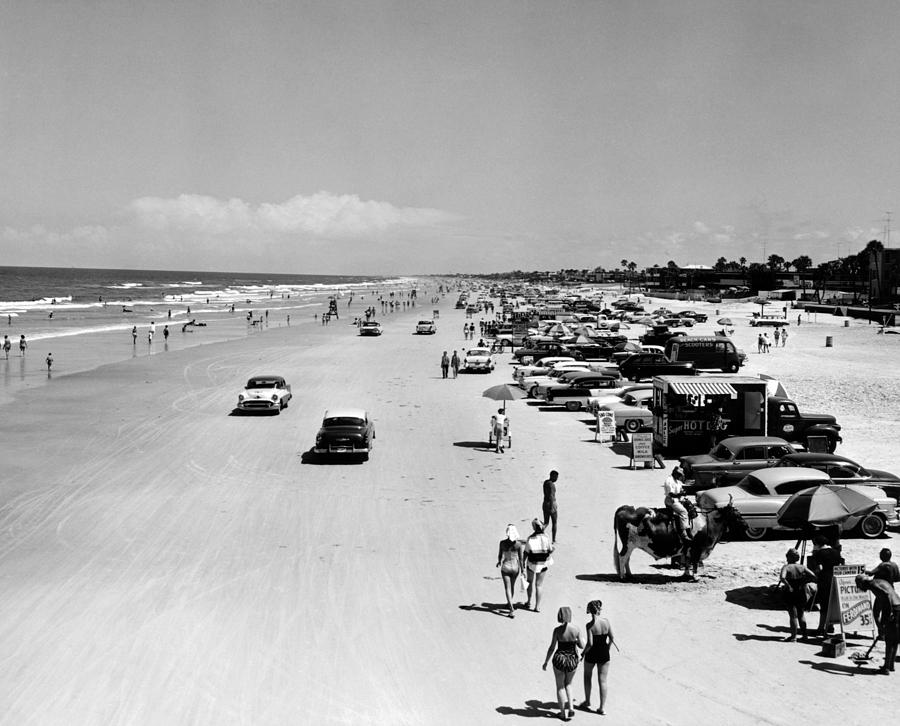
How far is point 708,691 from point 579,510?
27.1ft

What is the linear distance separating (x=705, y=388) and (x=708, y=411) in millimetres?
632

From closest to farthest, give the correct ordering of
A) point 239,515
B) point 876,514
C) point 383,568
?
point 383,568 → point 876,514 → point 239,515

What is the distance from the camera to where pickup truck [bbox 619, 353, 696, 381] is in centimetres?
3884

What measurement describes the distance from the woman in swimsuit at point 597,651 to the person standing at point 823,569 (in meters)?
3.79

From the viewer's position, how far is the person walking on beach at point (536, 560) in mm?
12805

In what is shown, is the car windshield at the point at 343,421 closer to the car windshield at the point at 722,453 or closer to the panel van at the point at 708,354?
the car windshield at the point at 722,453

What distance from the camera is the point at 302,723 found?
961 centimetres

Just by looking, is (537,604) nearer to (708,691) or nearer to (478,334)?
(708,691)

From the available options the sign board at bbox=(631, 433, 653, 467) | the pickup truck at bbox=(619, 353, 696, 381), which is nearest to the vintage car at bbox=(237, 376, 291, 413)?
the sign board at bbox=(631, 433, 653, 467)

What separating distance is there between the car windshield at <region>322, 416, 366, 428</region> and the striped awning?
342 inches

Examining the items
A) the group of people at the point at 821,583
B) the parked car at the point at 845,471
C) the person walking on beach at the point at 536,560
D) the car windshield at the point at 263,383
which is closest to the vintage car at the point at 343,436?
the car windshield at the point at 263,383

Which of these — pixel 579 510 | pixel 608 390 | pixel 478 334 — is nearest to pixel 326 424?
pixel 579 510

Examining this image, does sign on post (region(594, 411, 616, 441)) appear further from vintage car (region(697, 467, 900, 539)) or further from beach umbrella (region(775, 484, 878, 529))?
beach umbrella (region(775, 484, 878, 529))

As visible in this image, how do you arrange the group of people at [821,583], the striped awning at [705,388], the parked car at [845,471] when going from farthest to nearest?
1. the striped awning at [705,388]
2. the parked car at [845,471]
3. the group of people at [821,583]
